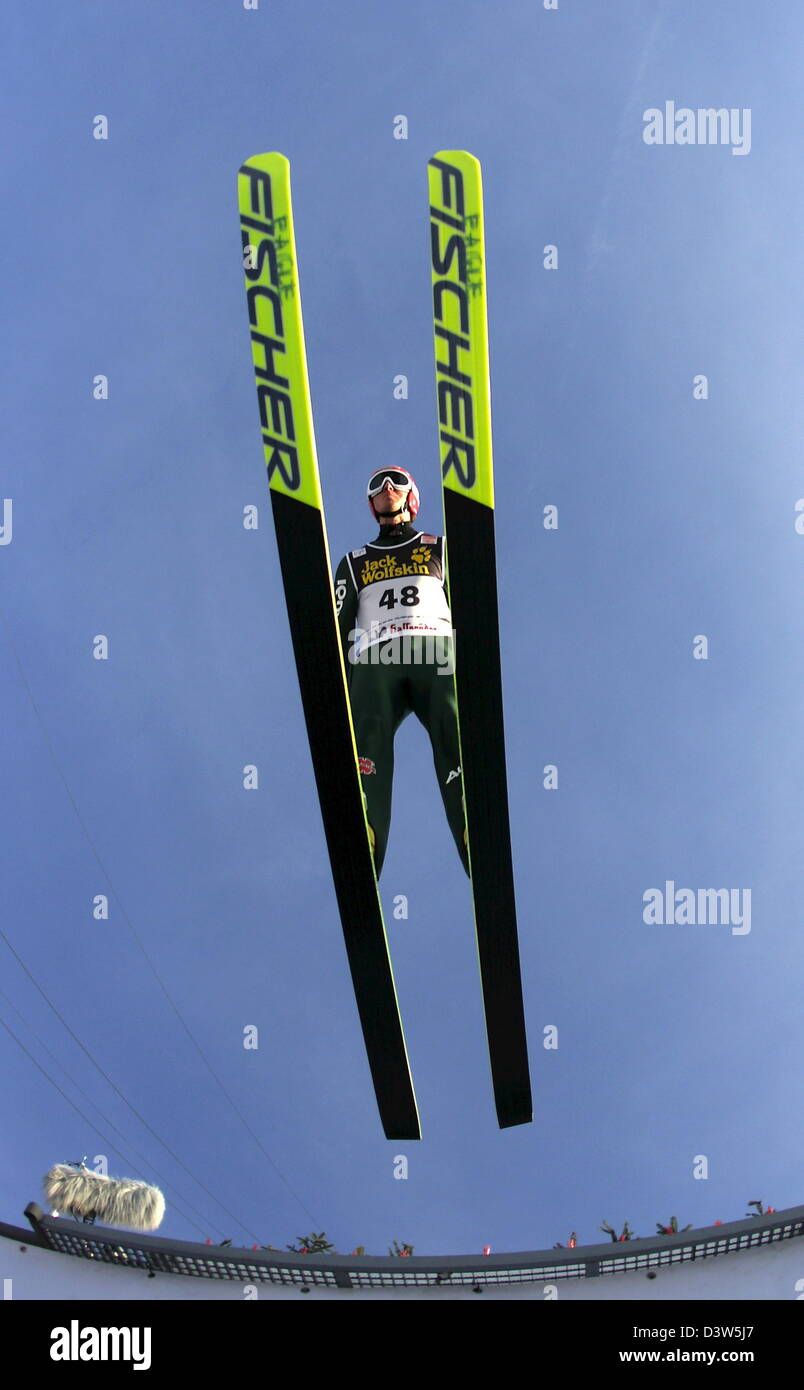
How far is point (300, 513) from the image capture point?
621cm

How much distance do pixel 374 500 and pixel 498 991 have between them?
12.9 ft

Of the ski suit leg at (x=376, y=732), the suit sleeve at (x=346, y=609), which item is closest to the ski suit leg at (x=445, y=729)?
the ski suit leg at (x=376, y=732)

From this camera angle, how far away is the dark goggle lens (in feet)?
24.8

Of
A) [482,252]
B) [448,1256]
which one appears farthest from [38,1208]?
[482,252]

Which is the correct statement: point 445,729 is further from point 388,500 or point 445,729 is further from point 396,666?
point 388,500

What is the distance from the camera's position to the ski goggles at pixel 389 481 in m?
7.57

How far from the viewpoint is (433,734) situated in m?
Result: 7.28

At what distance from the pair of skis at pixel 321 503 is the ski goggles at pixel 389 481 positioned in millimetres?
1376

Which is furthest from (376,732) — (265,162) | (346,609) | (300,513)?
(265,162)

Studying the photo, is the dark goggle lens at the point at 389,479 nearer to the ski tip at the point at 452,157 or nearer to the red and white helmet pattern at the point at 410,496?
the red and white helmet pattern at the point at 410,496

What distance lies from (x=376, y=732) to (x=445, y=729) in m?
0.52

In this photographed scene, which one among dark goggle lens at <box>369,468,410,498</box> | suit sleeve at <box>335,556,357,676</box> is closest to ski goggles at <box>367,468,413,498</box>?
dark goggle lens at <box>369,468,410,498</box>

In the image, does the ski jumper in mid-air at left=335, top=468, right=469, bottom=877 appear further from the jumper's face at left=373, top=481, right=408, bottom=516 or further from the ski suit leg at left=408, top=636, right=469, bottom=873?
the jumper's face at left=373, top=481, right=408, bottom=516
